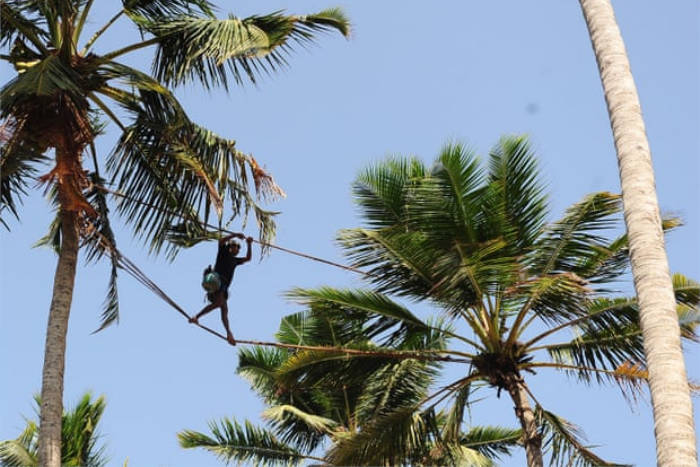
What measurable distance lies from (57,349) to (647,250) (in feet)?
20.7

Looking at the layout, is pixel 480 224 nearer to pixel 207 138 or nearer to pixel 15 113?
pixel 207 138

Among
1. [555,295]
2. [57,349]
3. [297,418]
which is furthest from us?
[297,418]

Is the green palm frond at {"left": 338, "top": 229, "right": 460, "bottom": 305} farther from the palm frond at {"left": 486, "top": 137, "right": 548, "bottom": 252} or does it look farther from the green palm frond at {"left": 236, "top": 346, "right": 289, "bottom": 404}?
the green palm frond at {"left": 236, "top": 346, "right": 289, "bottom": 404}

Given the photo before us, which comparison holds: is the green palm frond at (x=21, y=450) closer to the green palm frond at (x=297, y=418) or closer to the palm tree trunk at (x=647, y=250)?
the green palm frond at (x=297, y=418)

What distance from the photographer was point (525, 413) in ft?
48.8

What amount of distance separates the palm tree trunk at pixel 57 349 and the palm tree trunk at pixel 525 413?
17.6 ft

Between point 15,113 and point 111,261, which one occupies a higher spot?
point 15,113

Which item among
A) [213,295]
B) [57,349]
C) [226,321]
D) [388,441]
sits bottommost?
[388,441]

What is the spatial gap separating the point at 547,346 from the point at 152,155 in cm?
535

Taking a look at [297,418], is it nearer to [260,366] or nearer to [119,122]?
[260,366]

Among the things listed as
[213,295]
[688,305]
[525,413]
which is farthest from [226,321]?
[688,305]

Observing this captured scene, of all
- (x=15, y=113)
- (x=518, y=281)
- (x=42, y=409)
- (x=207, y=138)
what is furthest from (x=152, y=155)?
(x=518, y=281)

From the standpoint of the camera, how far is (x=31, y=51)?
14.1 meters

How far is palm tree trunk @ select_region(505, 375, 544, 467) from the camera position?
48.4 ft
